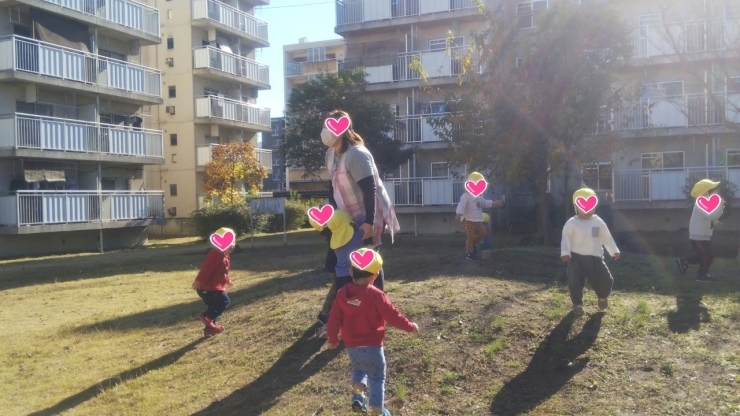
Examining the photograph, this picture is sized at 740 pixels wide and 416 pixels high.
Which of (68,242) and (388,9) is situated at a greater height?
(388,9)

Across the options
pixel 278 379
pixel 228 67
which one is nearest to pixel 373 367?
pixel 278 379

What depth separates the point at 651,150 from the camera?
25266 mm

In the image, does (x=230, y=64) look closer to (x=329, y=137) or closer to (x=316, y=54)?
(x=316, y=54)

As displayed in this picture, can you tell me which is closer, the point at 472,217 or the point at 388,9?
the point at 472,217

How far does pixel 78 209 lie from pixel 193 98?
39.1ft

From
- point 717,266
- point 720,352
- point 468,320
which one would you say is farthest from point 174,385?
point 717,266

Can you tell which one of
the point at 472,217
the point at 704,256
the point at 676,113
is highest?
the point at 676,113

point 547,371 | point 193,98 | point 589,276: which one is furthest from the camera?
point 193,98

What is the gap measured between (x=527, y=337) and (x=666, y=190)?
18954mm

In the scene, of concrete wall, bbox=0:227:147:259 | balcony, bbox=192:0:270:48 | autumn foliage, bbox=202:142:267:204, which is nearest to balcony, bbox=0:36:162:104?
autumn foliage, bbox=202:142:267:204

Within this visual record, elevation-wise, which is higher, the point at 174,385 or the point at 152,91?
the point at 152,91

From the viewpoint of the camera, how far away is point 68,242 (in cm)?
2519

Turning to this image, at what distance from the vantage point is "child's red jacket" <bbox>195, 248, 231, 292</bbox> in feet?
27.3

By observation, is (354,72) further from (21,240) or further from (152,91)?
(21,240)
